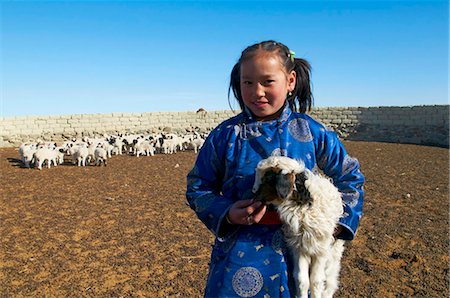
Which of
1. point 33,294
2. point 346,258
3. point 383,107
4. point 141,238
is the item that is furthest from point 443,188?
point 383,107

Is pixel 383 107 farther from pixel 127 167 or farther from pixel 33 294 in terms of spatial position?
pixel 33 294

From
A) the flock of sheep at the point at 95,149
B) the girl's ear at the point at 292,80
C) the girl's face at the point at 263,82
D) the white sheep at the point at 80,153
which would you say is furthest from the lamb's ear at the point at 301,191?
the white sheep at the point at 80,153

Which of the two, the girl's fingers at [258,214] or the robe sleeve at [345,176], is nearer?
the girl's fingers at [258,214]

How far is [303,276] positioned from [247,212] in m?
0.37

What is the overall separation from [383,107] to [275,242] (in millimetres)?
24055

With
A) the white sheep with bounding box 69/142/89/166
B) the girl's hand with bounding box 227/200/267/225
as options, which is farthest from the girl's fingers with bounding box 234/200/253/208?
the white sheep with bounding box 69/142/89/166

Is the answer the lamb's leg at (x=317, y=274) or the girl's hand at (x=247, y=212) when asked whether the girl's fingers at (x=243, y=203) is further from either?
the lamb's leg at (x=317, y=274)

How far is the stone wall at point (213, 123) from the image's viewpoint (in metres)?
22.0

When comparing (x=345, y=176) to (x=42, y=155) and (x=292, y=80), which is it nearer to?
(x=292, y=80)

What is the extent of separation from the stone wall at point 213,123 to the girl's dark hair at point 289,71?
21134 mm

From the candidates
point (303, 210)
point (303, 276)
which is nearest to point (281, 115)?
point (303, 210)

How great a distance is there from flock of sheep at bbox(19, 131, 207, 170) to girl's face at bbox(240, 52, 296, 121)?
490 inches

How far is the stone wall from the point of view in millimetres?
21969

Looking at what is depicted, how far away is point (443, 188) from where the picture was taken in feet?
29.4
